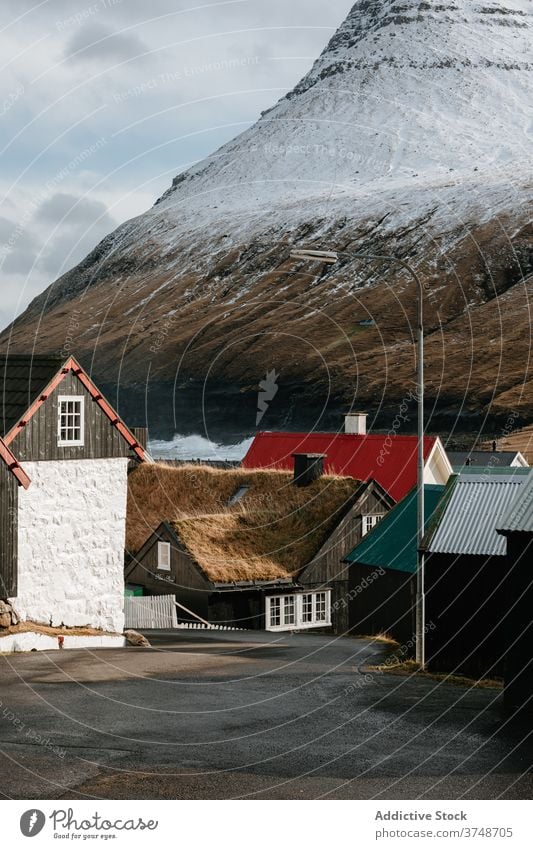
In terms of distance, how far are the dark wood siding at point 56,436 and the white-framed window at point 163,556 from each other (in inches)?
512

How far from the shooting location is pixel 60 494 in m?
30.1

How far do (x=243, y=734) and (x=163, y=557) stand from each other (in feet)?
91.3

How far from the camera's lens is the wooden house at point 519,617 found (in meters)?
19.0

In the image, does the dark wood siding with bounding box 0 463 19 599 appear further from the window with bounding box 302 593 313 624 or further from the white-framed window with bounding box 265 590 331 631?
the window with bounding box 302 593 313 624

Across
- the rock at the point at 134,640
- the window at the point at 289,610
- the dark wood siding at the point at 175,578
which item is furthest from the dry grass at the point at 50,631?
the window at the point at 289,610

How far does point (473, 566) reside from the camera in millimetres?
25172

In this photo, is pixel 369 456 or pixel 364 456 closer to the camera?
pixel 369 456

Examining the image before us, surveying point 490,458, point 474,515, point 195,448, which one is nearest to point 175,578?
→ point 474,515

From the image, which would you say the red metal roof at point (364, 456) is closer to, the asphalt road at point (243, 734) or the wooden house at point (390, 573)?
the wooden house at point (390, 573)

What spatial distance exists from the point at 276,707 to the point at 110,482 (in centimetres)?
1317

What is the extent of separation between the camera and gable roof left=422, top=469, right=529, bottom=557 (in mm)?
25219

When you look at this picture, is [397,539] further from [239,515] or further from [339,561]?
[239,515]

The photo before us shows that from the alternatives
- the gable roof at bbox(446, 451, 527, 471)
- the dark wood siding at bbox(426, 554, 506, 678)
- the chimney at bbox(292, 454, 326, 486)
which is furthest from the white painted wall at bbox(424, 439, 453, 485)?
the dark wood siding at bbox(426, 554, 506, 678)
